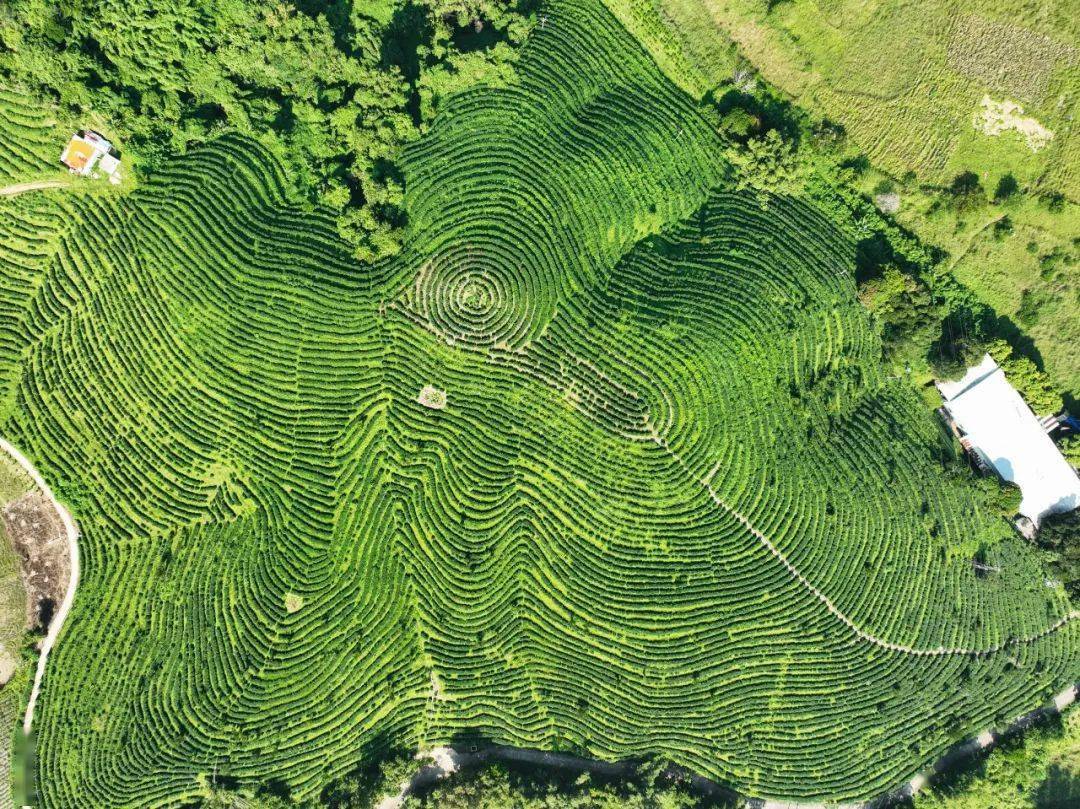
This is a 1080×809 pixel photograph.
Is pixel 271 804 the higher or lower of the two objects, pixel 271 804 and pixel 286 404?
the lower

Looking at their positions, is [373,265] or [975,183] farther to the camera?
[975,183]

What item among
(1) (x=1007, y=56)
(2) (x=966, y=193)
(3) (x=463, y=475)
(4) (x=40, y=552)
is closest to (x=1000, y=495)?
(2) (x=966, y=193)

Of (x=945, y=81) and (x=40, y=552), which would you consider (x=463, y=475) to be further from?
(x=945, y=81)

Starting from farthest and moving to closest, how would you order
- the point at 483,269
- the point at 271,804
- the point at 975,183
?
1. the point at 975,183
2. the point at 483,269
3. the point at 271,804

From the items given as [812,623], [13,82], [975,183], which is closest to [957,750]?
[812,623]

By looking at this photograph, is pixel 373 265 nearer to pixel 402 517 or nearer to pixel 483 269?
pixel 483 269

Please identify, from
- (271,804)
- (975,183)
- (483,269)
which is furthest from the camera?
(975,183)
